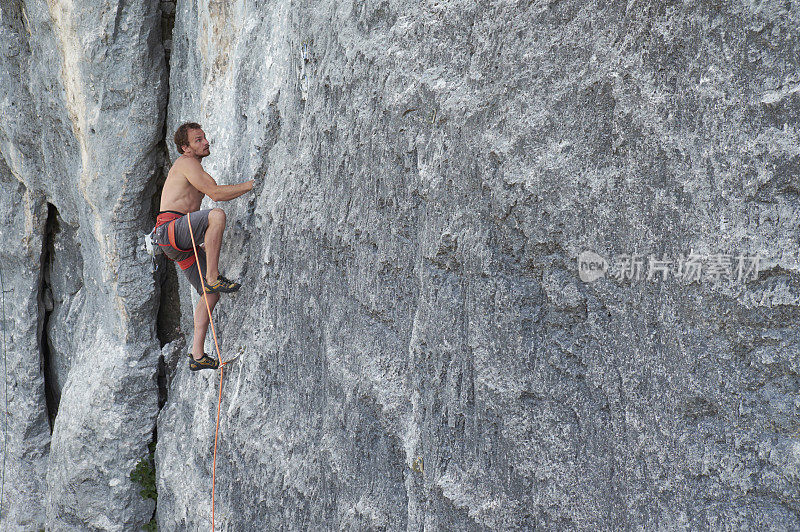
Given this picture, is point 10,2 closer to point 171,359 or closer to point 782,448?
point 171,359

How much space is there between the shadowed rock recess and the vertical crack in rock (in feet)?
7.03

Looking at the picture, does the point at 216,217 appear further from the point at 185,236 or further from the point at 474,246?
the point at 474,246

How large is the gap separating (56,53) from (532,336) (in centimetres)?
530

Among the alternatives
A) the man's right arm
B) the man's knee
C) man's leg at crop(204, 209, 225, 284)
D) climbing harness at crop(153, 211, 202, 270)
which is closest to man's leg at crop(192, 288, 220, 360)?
climbing harness at crop(153, 211, 202, 270)

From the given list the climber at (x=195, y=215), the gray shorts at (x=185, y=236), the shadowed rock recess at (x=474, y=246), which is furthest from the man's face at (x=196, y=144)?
the gray shorts at (x=185, y=236)

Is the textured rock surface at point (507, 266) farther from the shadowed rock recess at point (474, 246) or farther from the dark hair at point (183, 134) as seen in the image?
the dark hair at point (183, 134)

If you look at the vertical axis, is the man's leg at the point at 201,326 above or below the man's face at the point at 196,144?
below

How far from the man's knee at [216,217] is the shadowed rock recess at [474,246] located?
22 centimetres

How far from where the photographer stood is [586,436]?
266 centimetres

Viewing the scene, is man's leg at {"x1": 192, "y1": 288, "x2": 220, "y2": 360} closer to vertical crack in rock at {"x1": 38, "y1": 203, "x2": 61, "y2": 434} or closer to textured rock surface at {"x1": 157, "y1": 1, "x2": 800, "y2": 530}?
textured rock surface at {"x1": 157, "y1": 1, "x2": 800, "y2": 530}

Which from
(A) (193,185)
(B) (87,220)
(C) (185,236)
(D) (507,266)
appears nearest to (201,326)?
(C) (185,236)

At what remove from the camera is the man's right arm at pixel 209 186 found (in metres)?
4.22

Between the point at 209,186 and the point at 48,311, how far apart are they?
484 cm

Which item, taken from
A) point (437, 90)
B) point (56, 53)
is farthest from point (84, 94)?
point (437, 90)
